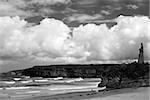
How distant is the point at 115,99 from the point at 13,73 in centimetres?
16937

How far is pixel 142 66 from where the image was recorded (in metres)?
53.7

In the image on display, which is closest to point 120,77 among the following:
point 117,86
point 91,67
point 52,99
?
point 117,86

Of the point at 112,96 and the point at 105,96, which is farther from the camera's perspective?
the point at 105,96

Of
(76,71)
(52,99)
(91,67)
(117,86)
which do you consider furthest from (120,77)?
(76,71)

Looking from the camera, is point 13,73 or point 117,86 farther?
point 13,73

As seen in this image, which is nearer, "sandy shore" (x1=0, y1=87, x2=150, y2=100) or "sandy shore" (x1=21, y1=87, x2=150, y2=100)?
"sandy shore" (x1=21, y1=87, x2=150, y2=100)

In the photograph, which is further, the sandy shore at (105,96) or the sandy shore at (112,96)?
the sandy shore at (105,96)

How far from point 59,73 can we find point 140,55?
10469 centimetres

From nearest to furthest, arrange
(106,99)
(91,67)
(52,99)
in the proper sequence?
(106,99) < (52,99) < (91,67)

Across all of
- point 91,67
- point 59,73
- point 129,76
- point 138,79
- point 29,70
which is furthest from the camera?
point 29,70

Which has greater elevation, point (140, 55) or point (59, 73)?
point (140, 55)

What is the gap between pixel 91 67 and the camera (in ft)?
518

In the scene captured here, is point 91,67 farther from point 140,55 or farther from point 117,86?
point 117,86

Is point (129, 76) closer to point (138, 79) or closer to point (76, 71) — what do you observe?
point (138, 79)
